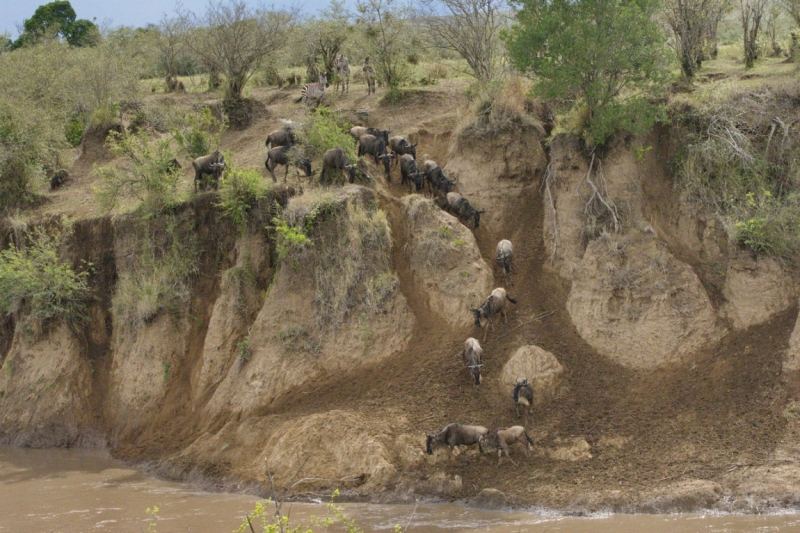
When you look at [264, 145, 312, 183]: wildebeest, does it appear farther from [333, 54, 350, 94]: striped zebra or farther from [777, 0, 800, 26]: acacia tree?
[777, 0, 800, 26]: acacia tree

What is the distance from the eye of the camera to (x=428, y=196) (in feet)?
60.8

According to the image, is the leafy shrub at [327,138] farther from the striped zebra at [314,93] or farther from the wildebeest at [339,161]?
the striped zebra at [314,93]

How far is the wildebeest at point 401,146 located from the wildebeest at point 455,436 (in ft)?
25.8

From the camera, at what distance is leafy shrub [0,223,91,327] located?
1884 cm

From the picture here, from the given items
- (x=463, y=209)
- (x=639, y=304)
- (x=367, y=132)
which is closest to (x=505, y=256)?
(x=463, y=209)

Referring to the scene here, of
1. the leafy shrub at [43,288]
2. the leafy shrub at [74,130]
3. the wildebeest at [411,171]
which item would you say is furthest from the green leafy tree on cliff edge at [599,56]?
the leafy shrub at [74,130]

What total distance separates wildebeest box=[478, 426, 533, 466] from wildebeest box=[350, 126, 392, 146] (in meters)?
8.66

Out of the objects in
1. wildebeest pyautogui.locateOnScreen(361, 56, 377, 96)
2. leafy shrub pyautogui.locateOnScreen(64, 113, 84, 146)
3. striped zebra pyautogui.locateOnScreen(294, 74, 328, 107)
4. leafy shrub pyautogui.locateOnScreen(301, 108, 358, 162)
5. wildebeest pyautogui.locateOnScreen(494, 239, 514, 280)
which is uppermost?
wildebeest pyautogui.locateOnScreen(361, 56, 377, 96)

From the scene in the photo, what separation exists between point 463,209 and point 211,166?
5.88m

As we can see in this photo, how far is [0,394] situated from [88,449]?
→ 307cm

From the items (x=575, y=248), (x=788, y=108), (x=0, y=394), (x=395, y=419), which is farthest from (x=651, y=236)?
(x=0, y=394)

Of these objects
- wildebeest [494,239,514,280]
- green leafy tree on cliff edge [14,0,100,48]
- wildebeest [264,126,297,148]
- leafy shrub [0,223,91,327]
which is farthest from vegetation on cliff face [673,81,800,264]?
green leafy tree on cliff edge [14,0,100,48]

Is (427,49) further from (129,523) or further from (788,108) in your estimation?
(129,523)

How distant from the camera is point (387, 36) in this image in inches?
958
